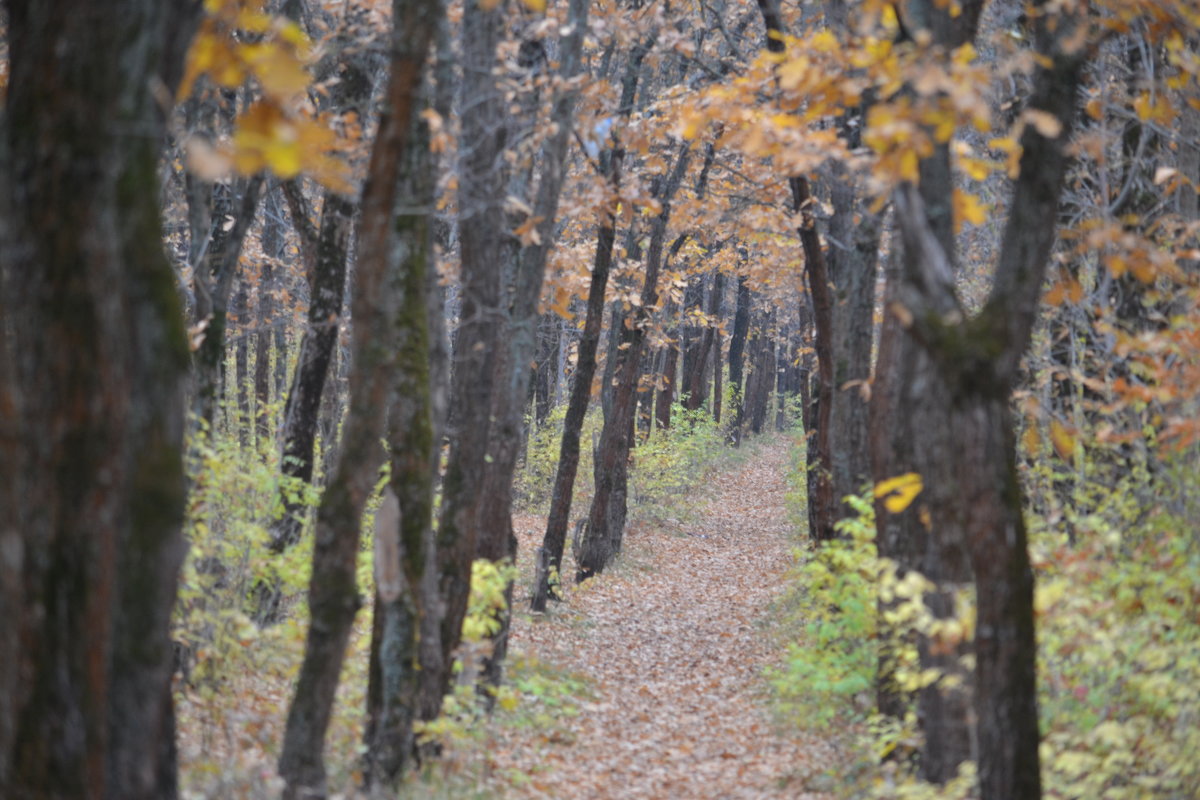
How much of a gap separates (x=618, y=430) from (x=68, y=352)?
13.0 metres

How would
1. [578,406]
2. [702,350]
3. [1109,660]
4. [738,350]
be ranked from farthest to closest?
[738,350] < [702,350] < [578,406] < [1109,660]

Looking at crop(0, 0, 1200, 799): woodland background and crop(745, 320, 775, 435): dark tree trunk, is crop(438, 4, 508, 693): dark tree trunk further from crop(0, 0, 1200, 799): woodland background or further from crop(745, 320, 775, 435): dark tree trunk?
crop(745, 320, 775, 435): dark tree trunk

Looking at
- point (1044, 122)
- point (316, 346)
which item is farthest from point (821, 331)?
point (1044, 122)

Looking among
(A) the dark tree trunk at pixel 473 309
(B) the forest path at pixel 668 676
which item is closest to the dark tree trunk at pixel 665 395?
(B) the forest path at pixel 668 676

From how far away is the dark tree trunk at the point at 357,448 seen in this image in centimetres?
516

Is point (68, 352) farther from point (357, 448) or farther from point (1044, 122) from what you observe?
point (1044, 122)

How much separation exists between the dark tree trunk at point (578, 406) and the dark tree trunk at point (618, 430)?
1823mm

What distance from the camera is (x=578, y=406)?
13.7m

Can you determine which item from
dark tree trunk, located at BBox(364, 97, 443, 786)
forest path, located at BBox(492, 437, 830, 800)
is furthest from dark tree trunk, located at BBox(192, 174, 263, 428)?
forest path, located at BBox(492, 437, 830, 800)

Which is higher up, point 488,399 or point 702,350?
point 702,350

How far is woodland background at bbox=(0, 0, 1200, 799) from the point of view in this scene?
10.8 ft

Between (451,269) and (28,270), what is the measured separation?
6.11m

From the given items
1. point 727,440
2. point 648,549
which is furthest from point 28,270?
point 727,440

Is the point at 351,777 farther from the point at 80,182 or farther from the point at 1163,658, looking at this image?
the point at 1163,658
